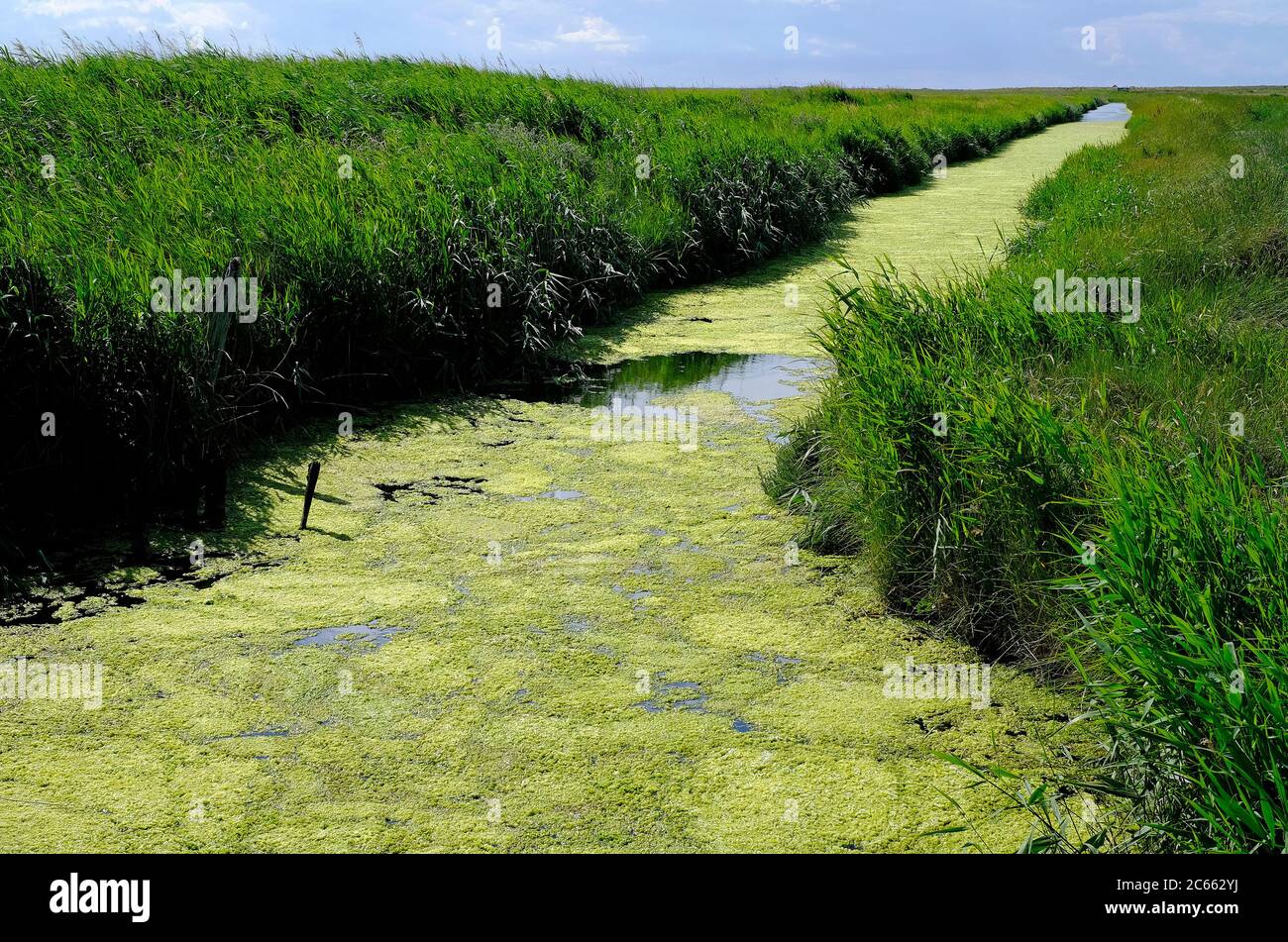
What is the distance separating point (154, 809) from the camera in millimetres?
1992

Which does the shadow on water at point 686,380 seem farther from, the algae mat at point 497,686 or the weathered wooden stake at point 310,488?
the weathered wooden stake at point 310,488

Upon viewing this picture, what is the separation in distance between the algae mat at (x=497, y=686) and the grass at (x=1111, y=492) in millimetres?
209

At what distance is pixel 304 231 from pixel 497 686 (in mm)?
2743

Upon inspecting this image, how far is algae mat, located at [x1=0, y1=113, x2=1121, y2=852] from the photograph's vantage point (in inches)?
78.2

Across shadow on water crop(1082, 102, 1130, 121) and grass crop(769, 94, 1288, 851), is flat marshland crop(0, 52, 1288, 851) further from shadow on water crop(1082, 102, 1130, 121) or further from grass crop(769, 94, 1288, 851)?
shadow on water crop(1082, 102, 1130, 121)

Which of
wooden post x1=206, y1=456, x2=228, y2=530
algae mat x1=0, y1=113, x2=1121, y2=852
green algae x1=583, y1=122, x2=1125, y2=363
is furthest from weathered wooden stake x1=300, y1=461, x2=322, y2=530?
green algae x1=583, y1=122, x2=1125, y2=363

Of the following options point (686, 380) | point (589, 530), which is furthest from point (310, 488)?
point (686, 380)

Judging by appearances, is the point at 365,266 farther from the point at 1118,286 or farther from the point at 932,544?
the point at 1118,286

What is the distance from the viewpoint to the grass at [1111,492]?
1.73m

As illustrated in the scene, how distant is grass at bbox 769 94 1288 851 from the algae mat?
21 centimetres

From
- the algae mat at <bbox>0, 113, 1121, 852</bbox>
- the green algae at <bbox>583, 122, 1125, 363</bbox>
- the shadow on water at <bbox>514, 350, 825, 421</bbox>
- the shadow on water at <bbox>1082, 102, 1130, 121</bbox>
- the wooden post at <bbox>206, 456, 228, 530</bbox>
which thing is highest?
the shadow on water at <bbox>1082, 102, 1130, 121</bbox>

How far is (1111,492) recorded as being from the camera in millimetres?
2359
